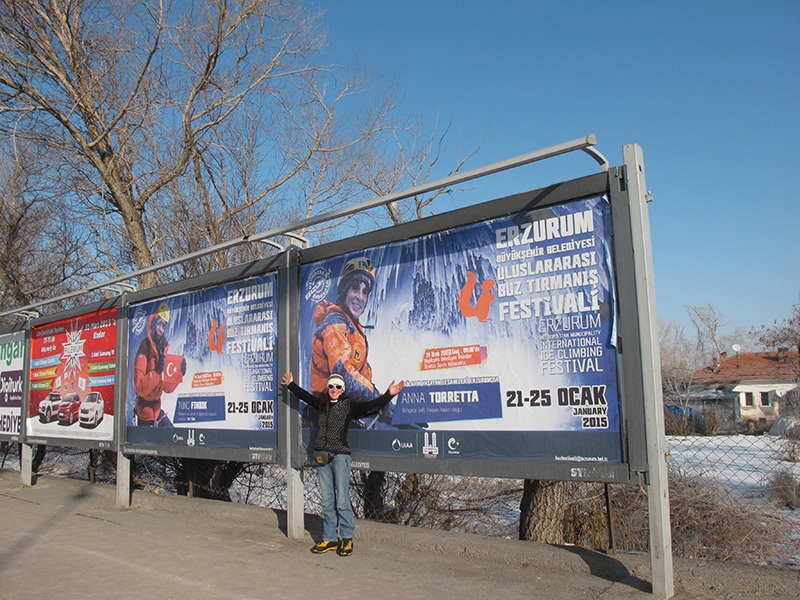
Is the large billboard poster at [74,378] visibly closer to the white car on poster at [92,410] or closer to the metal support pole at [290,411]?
the white car on poster at [92,410]

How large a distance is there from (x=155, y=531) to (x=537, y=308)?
201 inches

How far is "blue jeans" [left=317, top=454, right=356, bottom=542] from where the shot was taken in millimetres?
6059

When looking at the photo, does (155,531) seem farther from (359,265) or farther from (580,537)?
(580,537)

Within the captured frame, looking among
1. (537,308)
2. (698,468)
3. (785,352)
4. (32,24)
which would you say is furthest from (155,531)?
(785,352)

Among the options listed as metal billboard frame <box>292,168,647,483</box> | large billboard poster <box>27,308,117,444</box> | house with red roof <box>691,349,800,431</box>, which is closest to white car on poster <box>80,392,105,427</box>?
large billboard poster <box>27,308,117,444</box>

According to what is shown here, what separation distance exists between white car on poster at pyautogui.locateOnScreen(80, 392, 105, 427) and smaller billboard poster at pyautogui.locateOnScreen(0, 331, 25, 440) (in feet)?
9.26

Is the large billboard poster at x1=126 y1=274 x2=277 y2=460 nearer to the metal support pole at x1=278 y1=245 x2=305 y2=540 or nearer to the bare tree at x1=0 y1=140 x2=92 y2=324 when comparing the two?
the metal support pole at x1=278 y1=245 x2=305 y2=540

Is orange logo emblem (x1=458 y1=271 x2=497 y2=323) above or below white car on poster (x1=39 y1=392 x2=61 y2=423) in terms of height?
above

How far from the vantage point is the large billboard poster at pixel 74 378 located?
393 inches

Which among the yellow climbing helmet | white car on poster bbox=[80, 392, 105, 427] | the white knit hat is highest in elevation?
the yellow climbing helmet

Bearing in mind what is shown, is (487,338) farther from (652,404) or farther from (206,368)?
(206,368)

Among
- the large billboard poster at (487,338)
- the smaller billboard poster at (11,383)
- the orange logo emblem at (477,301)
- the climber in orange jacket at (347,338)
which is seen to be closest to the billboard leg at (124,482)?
the large billboard poster at (487,338)

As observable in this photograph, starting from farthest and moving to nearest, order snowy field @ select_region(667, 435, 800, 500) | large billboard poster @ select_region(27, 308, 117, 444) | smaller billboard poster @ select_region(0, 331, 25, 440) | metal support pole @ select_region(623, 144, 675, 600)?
smaller billboard poster @ select_region(0, 331, 25, 440) < large billboard poster @ select_region(27, 308, 117, 444) < snowy field @ select_region(667, 435, 800, 500) < metal support pole @ select_region(623, 144, 675, 600)

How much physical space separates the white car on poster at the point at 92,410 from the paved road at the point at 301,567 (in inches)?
86.3
